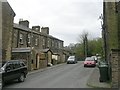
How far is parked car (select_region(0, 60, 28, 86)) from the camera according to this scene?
1877 centimetres

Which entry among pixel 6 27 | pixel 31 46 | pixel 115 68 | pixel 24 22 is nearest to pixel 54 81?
pixel 115 68

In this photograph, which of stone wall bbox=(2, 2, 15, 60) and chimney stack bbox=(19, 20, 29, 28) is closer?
stone wall bbox=(2, 2, 15, 60)

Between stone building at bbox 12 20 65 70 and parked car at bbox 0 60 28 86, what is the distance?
38.2ft

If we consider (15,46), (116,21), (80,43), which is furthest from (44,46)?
(80,43)

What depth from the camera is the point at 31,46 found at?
40219mm

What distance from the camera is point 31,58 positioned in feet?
113

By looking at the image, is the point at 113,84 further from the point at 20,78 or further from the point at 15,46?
the point at 15,46

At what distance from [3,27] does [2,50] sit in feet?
9.09

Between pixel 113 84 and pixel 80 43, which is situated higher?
pixel 80 43

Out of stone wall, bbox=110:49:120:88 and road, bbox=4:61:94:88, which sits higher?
stone wall, bbox=110:49:120:88

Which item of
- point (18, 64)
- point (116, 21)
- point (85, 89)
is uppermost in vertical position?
point (116, 21)

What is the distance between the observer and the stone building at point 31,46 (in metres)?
34.0

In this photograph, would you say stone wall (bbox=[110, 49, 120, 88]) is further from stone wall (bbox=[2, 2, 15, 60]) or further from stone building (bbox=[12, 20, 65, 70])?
stone building (bbox=[12, 20, 65, 70])

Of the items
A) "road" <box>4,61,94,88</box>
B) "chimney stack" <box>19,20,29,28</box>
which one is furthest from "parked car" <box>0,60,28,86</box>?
"chimney stack" <box>19,20,29,28</box>
